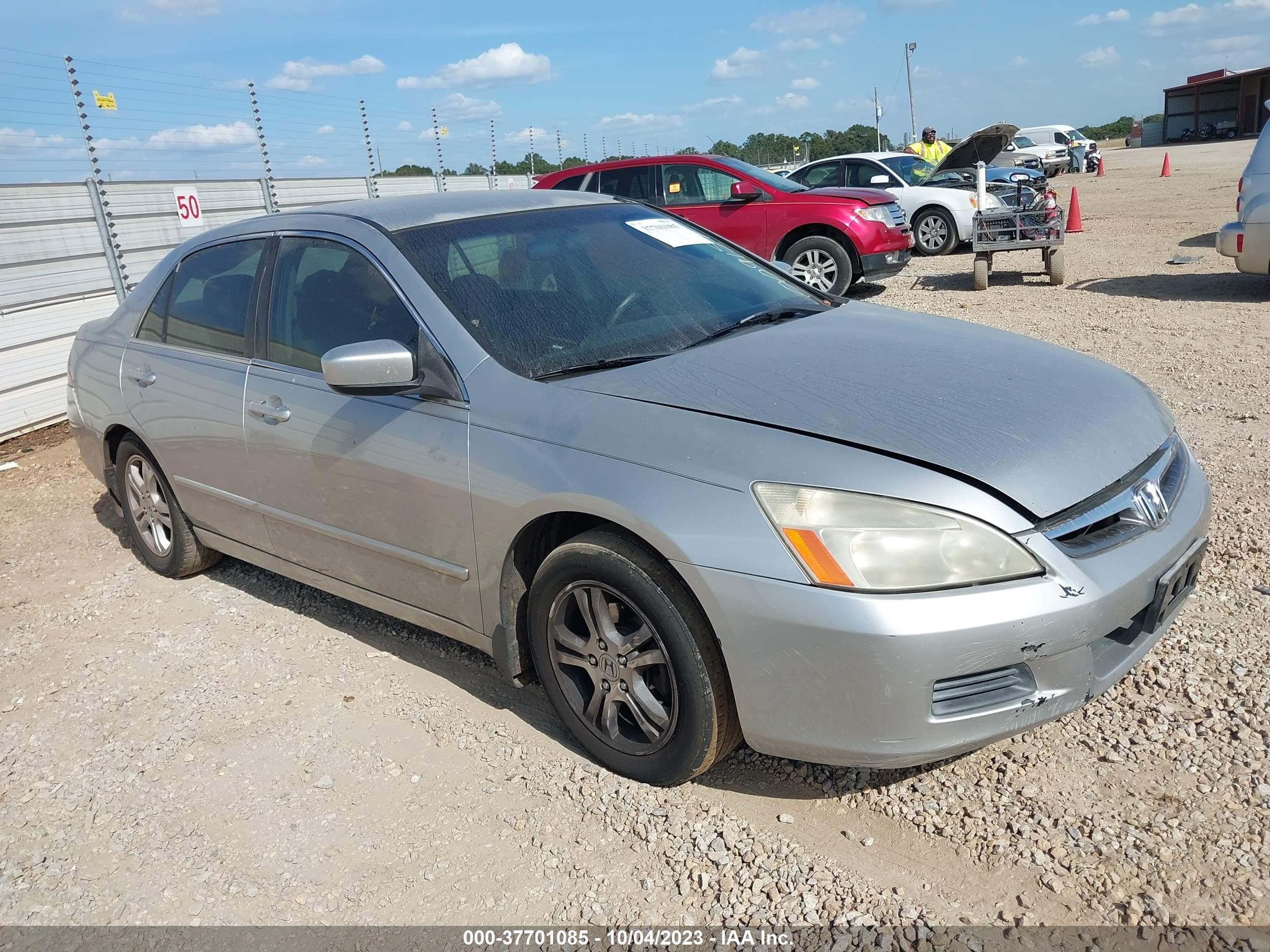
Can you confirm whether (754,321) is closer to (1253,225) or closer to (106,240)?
(1253,225)

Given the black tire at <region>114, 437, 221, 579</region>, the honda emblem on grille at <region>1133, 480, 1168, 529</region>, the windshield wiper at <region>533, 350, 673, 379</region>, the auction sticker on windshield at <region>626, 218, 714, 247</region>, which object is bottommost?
the black tire at <region>114, 437, 221, 579</region>

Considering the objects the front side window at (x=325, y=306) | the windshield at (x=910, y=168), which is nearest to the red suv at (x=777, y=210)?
the windshield at (x=910, y=168)

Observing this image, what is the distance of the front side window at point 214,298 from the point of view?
3939 millimetres

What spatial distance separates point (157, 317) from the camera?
449cm

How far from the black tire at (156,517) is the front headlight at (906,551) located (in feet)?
10.9

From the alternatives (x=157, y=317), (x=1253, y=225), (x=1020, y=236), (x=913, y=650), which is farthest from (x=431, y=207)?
(x=1020, y=236)

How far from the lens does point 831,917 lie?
90.5 inches

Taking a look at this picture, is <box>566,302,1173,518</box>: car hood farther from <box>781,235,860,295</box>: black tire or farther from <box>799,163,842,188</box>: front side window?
<box>799,163,842,188</box>: front side window

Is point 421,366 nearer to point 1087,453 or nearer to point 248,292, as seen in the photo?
point 248,292

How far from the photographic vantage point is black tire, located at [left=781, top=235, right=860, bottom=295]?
1088 cm

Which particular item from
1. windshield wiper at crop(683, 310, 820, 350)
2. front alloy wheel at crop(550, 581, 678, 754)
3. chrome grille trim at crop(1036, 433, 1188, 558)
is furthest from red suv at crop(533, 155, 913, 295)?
front alloy wheel at crop(550, 581, 678, 754)

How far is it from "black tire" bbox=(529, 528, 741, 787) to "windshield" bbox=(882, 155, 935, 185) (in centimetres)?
1335

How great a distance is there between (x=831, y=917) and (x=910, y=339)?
73.2 inches

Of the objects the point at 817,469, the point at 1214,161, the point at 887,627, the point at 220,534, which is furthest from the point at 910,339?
the point at 1214,161
